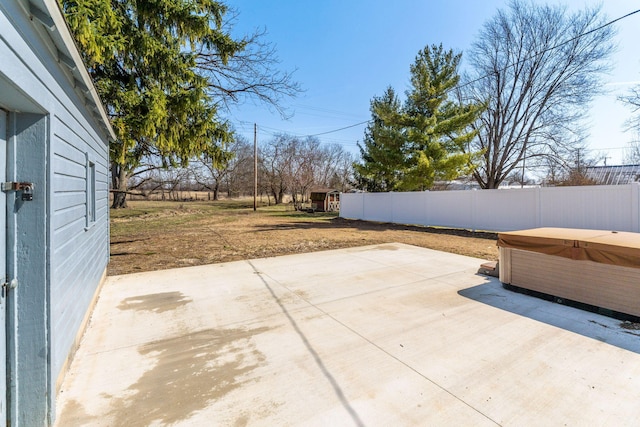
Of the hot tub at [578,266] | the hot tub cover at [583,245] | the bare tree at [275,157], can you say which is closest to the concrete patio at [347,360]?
the hot tub at [578,266]

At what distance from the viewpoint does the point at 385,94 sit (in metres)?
18.9

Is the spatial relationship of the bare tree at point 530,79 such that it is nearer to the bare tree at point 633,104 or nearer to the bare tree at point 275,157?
the bare tree at point 633,104

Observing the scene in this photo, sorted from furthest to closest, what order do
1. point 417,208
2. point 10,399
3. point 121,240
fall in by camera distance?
point 417,208, point 121,240, point 10,399

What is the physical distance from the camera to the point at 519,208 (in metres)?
10.7

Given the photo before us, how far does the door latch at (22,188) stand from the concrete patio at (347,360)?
4.47 feet

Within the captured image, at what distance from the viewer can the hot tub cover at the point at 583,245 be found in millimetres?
3064

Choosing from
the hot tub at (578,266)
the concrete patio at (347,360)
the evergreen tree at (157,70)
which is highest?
A: the evergreen tree at (157,70)

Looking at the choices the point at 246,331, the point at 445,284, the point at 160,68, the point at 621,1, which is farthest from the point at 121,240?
the point at 621,1

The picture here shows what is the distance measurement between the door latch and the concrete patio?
4.47ft

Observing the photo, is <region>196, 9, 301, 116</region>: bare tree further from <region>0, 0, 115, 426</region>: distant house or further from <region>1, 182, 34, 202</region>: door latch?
<region>1, 182, 34, 202</region>: door latch

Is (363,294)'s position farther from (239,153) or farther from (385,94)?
(239,153)

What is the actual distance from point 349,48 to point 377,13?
2.94m

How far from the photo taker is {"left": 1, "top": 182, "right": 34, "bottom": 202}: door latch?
1.59m

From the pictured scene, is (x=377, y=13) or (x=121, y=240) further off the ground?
(x=377, y=13)
